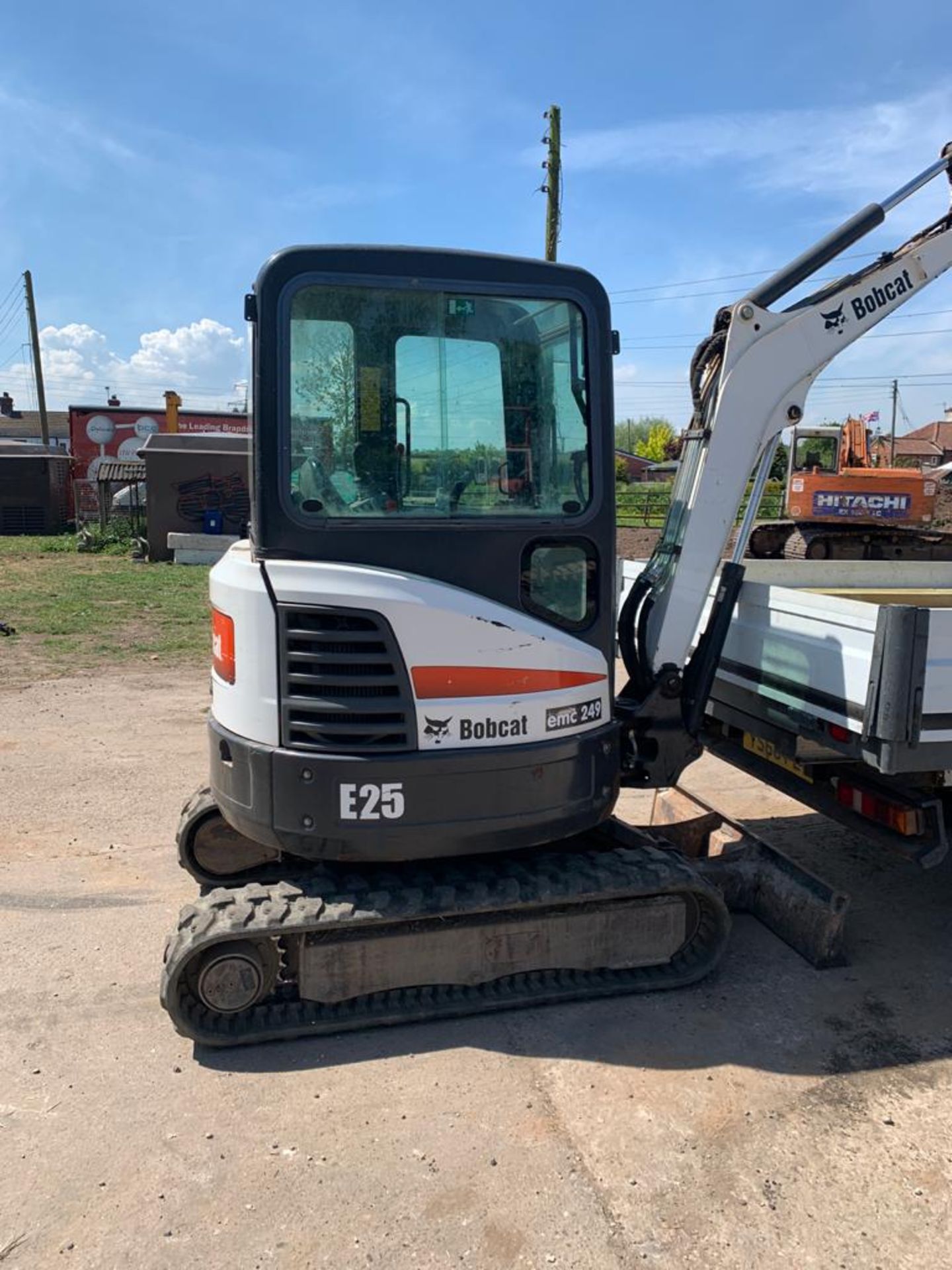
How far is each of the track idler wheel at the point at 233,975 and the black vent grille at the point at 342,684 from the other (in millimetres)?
787

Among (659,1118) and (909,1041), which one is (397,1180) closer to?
(659,1118)

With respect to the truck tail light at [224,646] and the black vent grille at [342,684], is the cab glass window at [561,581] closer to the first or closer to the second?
the black vent grille at [342,684]

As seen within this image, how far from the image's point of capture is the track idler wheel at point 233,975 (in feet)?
11.3

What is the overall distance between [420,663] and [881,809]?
2.04 metres

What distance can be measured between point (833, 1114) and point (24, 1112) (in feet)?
8.77

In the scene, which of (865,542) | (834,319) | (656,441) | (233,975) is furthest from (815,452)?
(656,441)

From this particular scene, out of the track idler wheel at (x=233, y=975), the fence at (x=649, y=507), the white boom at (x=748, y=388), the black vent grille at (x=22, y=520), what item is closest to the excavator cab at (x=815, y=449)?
the fence at (x=649, y=507)

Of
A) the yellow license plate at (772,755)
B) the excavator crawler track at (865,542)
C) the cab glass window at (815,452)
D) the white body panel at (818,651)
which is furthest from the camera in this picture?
the cab glass window at (815,452)

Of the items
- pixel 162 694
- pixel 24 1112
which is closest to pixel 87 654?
pixel 162 694

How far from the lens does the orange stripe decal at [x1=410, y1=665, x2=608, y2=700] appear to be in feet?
11.0

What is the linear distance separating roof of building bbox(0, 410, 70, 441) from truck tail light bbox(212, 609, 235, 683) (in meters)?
67.5

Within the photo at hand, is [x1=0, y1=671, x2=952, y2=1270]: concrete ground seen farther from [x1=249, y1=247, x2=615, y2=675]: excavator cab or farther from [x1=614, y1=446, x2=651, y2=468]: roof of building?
[x1=614, y1=446, x2=651, y2=468]: roof of building

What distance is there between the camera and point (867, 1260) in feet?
8.41

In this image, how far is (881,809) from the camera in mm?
3889
